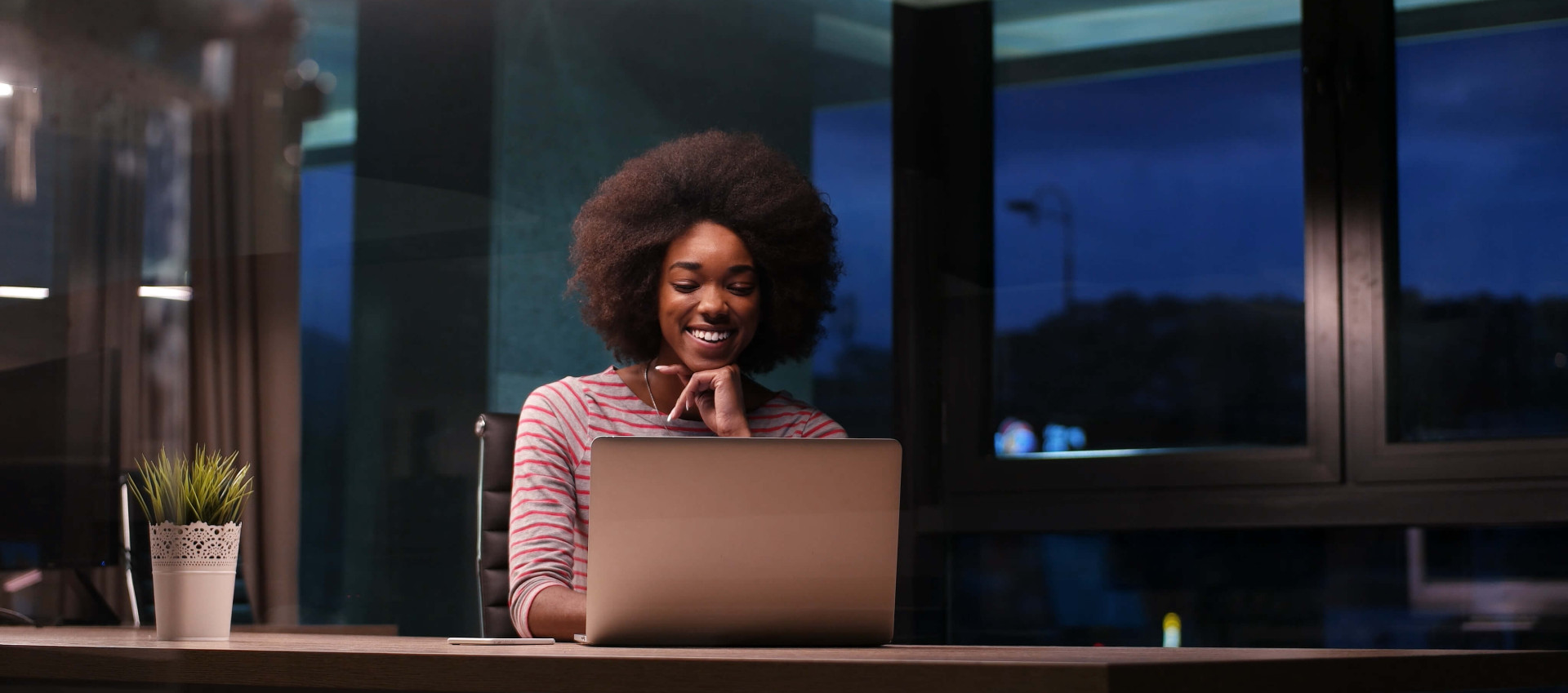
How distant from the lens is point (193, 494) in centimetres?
143

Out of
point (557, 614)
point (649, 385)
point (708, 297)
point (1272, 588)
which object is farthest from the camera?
point (1272, 588)

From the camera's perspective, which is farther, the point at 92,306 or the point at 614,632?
the point at 92,306

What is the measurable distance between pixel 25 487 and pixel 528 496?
5.98 feet

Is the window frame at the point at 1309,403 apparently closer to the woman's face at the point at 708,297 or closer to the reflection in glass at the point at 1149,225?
the reflection in glass at the point at 1149,225

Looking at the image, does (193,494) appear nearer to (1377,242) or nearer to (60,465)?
(60,465)

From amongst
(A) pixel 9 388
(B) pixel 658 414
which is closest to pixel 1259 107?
(B) pixel 658 414

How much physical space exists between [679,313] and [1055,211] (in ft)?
6.43

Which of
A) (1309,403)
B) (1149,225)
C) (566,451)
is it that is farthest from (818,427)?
(1149,225)

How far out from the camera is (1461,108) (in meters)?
3.30

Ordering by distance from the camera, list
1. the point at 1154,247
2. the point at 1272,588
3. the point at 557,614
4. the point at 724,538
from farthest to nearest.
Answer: the point at 1154,247 < the point at 1272,588 < the point at 557,614 < the point at 724,538

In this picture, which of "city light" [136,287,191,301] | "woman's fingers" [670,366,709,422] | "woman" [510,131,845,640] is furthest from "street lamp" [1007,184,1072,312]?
"city light" [136,287,191,301]

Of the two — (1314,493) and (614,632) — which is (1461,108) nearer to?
(1314,493)

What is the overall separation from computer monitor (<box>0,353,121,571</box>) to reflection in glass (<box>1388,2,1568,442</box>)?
2.92m

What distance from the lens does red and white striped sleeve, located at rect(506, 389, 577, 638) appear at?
182 centimetres
